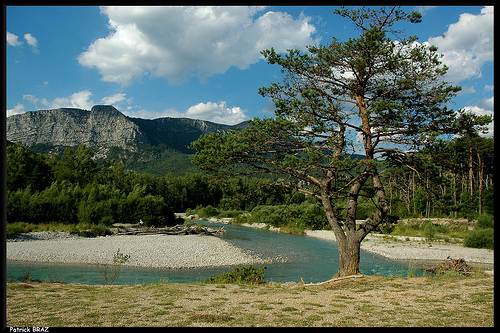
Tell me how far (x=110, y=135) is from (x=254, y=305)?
148 meters

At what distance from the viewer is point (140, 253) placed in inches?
771

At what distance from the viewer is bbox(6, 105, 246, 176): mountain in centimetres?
11731

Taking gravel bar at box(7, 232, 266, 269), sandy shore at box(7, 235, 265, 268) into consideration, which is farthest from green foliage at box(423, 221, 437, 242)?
A: sandy shore at box(7, 235, 265, 268)

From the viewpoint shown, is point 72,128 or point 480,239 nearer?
point 480,239

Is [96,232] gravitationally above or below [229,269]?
below

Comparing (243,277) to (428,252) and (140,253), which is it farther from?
(428,252)

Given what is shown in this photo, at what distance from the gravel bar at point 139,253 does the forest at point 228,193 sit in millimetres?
3541

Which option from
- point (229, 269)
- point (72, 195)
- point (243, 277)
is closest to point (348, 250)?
point (243, 277)

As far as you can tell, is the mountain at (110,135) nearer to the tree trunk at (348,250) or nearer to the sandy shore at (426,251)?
the sandy shore at (426,251)

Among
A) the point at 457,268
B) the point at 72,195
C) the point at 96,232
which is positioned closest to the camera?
the point at 457,268

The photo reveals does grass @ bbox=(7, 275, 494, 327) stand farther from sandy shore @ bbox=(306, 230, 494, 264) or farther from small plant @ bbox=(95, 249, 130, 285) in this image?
sandy shore @ bbox=(306, 230, 494, 264)

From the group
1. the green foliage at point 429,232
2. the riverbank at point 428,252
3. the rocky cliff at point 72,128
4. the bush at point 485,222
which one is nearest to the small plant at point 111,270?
Answer: the riverbank at point 428,252

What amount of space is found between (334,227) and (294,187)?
5.63 feet
